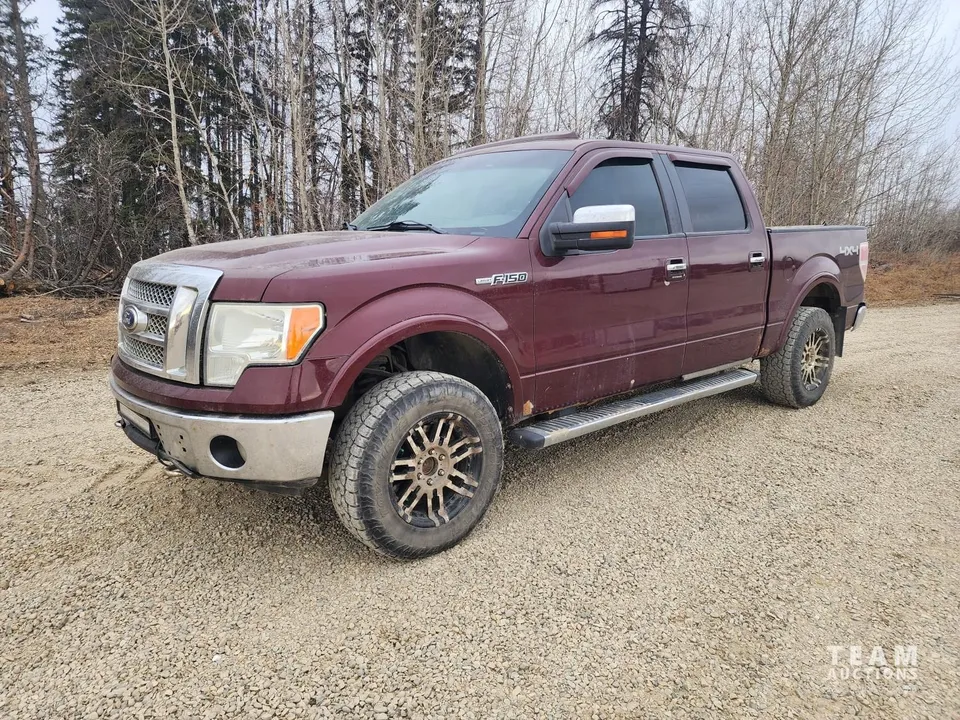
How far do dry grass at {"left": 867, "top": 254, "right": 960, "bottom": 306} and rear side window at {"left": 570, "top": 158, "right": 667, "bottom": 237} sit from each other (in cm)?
1101

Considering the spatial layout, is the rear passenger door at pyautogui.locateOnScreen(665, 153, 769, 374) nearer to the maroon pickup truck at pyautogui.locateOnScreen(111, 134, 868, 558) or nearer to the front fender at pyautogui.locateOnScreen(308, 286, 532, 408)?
the maroon pickup truck at pyautogui.locateOnScreen(111, 134, 868, 558)

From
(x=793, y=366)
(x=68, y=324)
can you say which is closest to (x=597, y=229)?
(x=793, y=366)

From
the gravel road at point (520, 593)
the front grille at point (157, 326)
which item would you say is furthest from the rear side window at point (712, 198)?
the front grille at point (157, 326)

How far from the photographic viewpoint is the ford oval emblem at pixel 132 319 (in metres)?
2.54

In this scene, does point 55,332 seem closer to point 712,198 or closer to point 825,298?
point 712,198

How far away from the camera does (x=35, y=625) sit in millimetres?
2201

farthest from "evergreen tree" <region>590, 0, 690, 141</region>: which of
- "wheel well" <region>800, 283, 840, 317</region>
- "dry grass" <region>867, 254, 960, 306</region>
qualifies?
"wheel well" <region>800, 283, 840, 317</region>

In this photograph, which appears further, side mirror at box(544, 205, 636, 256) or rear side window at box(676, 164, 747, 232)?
rear side window at box(676, 164, 747, 232)

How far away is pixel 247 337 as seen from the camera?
2.26 m

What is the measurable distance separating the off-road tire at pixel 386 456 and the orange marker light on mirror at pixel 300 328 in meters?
0.39

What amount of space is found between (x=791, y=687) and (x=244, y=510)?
8.36 ft

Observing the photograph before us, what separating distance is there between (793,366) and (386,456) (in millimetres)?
3596

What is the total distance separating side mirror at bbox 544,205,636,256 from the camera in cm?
276

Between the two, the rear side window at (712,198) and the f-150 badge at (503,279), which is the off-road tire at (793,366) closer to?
the rear side window at (712,198)
